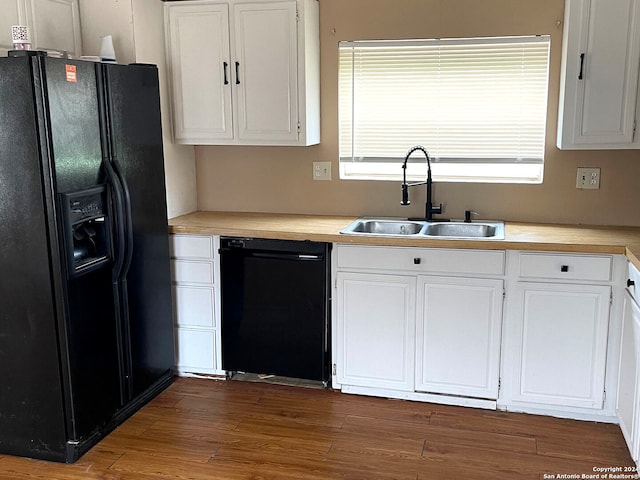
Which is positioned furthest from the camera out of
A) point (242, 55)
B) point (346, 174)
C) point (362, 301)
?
point (346, 174)

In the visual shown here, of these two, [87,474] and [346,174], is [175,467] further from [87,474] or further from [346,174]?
[346,174]

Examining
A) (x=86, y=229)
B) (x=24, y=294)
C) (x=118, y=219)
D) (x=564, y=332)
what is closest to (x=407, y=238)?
(x=564, y=332)

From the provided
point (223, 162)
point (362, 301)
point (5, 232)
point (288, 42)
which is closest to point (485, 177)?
point (362, 301)

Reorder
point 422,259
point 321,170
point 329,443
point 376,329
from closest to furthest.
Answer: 1. point 329,443
2. point 422,259
3. point 376,329
4. point 321,170

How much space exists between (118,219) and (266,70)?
1168 millimetres

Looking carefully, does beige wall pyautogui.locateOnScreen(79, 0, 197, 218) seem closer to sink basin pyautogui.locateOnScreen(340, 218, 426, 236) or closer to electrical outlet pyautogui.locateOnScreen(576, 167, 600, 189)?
sink basin pyautogui.locateOnScreen(340, 218, 426, 236)

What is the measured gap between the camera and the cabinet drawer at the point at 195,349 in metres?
3.57

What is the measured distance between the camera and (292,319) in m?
3.38

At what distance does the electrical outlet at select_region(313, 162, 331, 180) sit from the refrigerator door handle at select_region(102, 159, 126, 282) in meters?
1.25

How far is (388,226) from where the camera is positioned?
3.61 meters

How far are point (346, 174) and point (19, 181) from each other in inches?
72.8

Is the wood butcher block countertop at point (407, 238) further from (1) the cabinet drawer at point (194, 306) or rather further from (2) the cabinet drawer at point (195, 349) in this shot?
(2) the cabinet drawer at point (195, 349)

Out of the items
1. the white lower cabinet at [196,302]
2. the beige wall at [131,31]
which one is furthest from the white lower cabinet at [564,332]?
the beige wall at [131,31]

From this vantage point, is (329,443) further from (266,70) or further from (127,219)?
(266,70)
